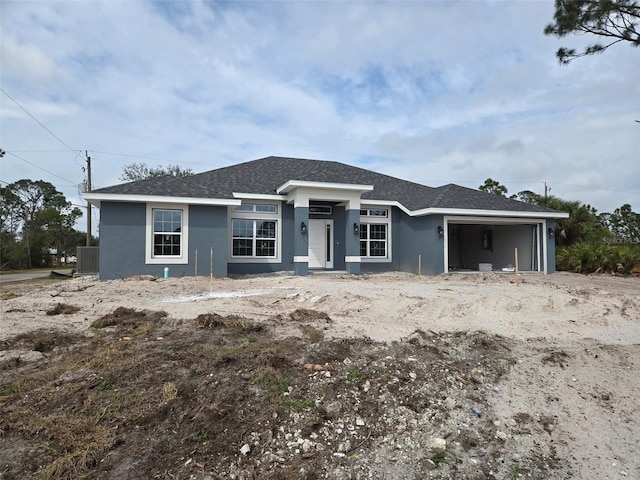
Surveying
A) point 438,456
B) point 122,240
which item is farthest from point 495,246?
point 438,456

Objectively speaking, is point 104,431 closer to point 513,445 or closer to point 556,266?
point 513,445

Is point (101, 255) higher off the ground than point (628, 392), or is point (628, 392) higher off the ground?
point (101, 255)

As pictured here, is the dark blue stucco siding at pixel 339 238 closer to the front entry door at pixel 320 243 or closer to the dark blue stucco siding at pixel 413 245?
the front entry door at pixel 320 243

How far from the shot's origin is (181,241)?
46.5ft

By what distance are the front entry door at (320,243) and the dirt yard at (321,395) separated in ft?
30.8

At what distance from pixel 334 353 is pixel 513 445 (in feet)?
7.72

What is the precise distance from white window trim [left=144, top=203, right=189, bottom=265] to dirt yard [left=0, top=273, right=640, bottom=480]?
6088mm

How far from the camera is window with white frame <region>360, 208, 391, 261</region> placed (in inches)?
683

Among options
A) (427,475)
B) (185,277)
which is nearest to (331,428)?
(427,475)

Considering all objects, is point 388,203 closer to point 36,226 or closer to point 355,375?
point 355,375

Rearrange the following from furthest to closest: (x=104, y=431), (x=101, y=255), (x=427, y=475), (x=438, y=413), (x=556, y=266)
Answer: (x=556, y=266) < (x=101, y=255) < (x=438, y=413) < (x=104, y=431) < (x=427, y=475)

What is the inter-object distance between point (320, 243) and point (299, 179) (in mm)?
3344

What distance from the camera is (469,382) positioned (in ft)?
15.4

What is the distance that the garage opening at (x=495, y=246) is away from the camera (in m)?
17.9
